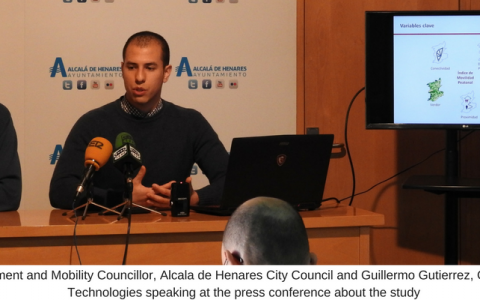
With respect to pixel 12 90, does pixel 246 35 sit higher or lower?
higher

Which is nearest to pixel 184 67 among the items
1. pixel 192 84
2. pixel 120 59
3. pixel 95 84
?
pixel 192 84

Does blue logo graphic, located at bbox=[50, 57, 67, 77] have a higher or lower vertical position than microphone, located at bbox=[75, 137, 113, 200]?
higher

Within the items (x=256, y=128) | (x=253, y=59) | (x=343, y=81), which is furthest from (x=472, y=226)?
(x=253, y=59)

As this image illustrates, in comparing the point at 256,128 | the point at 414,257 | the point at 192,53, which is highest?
the point at 192,53

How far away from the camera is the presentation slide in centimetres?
309

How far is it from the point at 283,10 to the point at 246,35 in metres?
0.29

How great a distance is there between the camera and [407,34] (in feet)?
10.2

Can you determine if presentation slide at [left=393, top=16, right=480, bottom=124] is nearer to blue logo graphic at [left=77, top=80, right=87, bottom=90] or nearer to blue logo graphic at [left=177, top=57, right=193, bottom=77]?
blue logo graphic at [left=177, top=57, right=193, bottom=77]

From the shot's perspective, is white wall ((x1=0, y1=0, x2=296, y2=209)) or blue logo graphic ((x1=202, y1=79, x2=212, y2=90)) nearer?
white wall ((x1=0, y1=0, x2=296, y2=209))

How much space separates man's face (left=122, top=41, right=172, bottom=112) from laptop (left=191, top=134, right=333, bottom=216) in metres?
0.82

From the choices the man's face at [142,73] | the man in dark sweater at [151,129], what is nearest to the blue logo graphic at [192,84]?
the man in dark sweater at [151,129]

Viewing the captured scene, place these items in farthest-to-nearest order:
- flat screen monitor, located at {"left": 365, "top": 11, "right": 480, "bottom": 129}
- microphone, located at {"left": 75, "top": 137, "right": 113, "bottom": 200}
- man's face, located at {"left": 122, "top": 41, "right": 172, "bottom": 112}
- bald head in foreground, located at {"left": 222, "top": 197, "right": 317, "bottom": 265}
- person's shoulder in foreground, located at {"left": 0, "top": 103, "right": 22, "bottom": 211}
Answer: flat screen monitor, located at {"left": 365, "top": 11, "right": 480, "bottom": 129} < man's face, located at {"left": 122, "top": 41, "right": 172, "bottom": 112} < person's shoulder in foreground, located at {"left": 0, "top": 103, "right": 22, "bottom": 211} < microphone, located at {"left": 75, "top": 137, "right": 113, "bottom": 200} < bald head in foreground, located at {"left": 222, "top": 197, "right": 317, "bottom": 265}

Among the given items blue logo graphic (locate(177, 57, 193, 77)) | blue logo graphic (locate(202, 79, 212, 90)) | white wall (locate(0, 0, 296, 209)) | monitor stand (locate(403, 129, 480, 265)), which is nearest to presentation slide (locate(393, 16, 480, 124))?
monitor stand (locate(403, 129, 480, 265))

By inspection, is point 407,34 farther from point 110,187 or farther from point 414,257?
point 110,187
